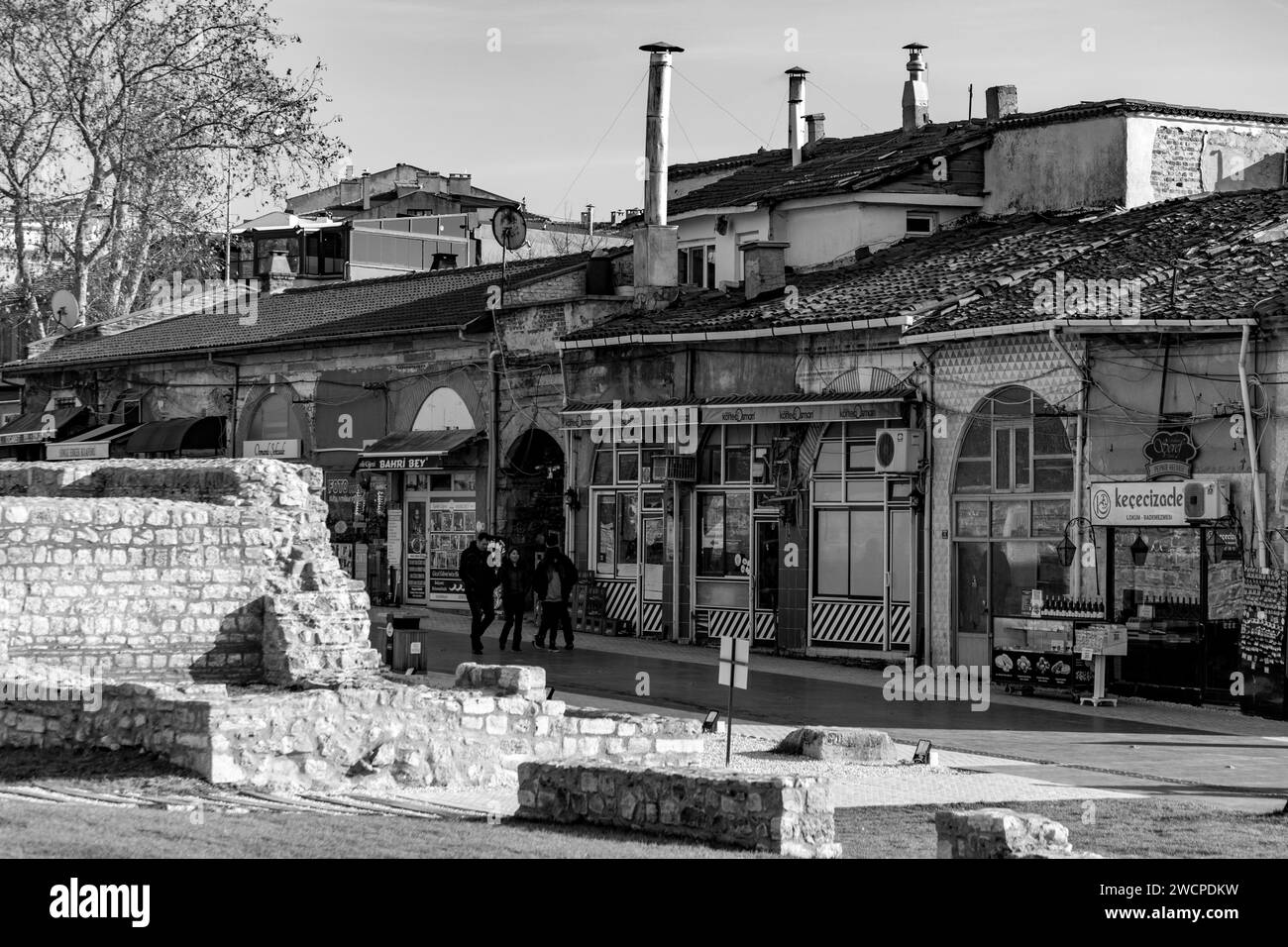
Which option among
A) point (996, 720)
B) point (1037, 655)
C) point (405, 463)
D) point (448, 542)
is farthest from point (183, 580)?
point (448, 542)

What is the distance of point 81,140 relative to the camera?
1715 inches

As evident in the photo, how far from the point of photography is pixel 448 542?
120ft

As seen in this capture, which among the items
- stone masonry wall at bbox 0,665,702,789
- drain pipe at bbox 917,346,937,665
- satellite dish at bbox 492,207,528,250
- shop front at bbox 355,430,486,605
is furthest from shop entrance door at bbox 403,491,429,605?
stone masonry wall at bbox 0,665,702,789

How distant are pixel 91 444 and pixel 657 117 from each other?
15.4 metres

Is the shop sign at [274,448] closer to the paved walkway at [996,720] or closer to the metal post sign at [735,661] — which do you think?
the paved walkway at [996,720]

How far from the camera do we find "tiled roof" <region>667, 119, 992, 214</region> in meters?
34.7

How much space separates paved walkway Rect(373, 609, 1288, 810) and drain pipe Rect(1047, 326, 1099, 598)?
1.76 metres

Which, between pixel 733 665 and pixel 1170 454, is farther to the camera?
pixel 1170 454

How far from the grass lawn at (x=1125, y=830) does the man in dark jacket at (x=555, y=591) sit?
46.0 ft

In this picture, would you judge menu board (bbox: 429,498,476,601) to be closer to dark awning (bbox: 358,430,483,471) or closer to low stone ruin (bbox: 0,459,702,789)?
dark awning (bbox: 358,430,483,471)

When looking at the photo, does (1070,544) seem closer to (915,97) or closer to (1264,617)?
(1264,617)

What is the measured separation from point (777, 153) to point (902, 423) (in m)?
18.0
